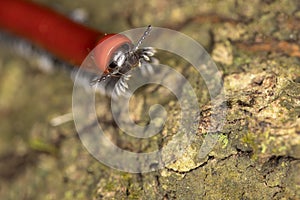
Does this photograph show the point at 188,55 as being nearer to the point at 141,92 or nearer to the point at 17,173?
the point at 141,92

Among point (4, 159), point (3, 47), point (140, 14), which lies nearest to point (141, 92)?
point (140, 14)

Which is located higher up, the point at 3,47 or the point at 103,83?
the point at 103,83

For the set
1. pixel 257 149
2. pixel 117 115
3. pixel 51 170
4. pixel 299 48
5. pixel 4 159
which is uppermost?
pixel 299 48

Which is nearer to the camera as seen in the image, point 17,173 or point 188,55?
point 188,55

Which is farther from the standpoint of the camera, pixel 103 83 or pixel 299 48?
pixel 103 83

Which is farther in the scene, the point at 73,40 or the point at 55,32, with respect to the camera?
the point at 55,32

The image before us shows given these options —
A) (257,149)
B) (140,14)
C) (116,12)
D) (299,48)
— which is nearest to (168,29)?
(140,14)

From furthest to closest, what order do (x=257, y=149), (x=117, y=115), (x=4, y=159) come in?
1. (x=4, y=159)
2. (x=117, y=115)
3. (x=257, y=149)

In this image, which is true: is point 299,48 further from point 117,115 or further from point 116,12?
point 116,12

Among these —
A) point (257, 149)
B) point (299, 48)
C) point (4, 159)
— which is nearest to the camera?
point (257, 149)
